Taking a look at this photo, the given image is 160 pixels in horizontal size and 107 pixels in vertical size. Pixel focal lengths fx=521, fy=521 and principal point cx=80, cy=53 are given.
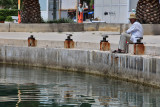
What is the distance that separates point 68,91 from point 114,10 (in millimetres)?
28568

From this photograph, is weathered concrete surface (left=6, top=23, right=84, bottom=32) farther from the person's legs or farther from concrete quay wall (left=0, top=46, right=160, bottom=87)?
the person's legs

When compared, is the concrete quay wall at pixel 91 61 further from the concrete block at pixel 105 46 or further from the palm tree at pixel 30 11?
the palm tree at pixel 30 11

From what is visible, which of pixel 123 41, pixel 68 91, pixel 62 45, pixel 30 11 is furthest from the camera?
pixel 30 11

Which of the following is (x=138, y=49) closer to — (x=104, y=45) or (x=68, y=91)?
(x=104, y=45)

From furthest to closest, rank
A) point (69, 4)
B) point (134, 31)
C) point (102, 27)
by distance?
point (69, 4)
point (102, 27)
point (134, 31)

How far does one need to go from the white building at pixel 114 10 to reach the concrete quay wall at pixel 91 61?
2115 cm

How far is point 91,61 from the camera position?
19.1 metres

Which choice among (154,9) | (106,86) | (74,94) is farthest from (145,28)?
(74,94)

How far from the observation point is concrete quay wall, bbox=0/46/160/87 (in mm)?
16141

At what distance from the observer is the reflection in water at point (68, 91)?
531 inches

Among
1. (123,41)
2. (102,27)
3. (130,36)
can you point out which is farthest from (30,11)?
(123,41)

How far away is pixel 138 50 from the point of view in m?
17.0

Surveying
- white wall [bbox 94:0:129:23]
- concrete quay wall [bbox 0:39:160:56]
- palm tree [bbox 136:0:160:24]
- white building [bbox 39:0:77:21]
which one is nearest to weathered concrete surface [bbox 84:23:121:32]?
white building [bbox 39:0:77:21]

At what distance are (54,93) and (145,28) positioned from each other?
12.8 metres
